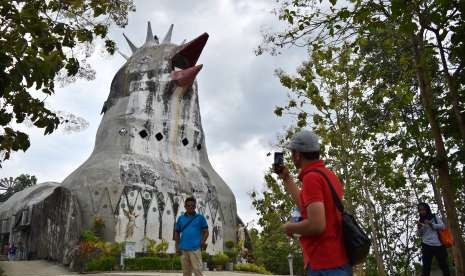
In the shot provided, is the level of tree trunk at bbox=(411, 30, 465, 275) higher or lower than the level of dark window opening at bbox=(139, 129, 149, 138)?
lower

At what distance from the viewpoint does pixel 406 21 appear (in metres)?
5.79

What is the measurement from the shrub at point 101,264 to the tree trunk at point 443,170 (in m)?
10.2

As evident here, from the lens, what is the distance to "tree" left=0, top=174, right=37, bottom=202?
3920cm

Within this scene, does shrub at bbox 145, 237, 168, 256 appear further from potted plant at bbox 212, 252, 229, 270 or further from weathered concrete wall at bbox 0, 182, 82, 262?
weathered concrete wall at bbox 0, 182, 82, 262

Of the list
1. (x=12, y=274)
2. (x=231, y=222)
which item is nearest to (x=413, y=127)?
(x=12, y=274)

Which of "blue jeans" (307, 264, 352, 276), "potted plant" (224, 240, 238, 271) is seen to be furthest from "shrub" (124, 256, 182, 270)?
"blue jeans" (307, 264, 352, 276)

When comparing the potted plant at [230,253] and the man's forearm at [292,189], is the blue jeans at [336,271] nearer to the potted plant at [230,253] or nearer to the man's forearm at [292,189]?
the man's forearm at [292,189]

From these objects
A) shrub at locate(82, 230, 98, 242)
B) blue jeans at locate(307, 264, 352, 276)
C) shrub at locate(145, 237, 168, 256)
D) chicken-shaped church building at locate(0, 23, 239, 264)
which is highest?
chicken-shaped church building at locate(0, 23, 239, 264)

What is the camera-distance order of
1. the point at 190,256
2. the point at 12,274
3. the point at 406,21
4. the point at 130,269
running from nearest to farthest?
1. the point at 406,21
2. the point at 190,256
3. the point at 12,274
4. the point at 130,269

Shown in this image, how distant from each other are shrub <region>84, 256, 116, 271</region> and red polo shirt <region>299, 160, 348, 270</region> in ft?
38.7

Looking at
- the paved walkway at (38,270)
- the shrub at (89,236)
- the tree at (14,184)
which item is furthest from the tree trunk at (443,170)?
the tree at (14,184)

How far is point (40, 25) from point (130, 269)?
414 inches

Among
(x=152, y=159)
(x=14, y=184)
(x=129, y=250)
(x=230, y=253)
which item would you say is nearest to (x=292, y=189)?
(x=129, y=250)

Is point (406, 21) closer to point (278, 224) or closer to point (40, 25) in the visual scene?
point (40, 25)
